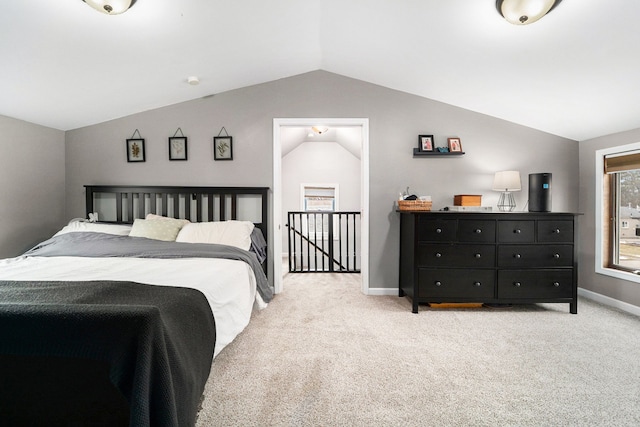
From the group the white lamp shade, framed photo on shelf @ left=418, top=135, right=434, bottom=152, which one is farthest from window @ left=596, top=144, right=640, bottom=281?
framed photo on shelf @ left=418, top=135, right=434, bottom=152

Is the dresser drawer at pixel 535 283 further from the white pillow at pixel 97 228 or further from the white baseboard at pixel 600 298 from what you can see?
the white pillow at pixel 97 228

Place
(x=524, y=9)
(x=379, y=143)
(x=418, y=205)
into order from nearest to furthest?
(x=524, y=9), (x=418, y=205), (x=379, y=143)

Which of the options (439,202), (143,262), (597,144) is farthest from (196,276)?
(597,144)

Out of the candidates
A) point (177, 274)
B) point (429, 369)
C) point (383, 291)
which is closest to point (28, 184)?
point (177, 274)

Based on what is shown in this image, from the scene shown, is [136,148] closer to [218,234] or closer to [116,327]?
[218,234]

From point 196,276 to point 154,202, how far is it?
76.5 inches

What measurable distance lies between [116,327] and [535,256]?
327cm

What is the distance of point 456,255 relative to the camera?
2719mm

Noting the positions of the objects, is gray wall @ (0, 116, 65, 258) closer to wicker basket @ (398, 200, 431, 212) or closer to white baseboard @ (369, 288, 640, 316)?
white baseboard @ (369, 288, 640, 316)

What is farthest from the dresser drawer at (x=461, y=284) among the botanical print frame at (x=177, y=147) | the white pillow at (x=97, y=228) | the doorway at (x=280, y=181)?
the white pillow at (x=97, y=228)

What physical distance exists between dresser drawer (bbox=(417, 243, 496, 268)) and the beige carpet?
1.59 ft

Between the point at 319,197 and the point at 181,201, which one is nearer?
the point at 181,201

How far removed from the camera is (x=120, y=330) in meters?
0.93

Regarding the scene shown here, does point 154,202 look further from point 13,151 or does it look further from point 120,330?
point 120,330
